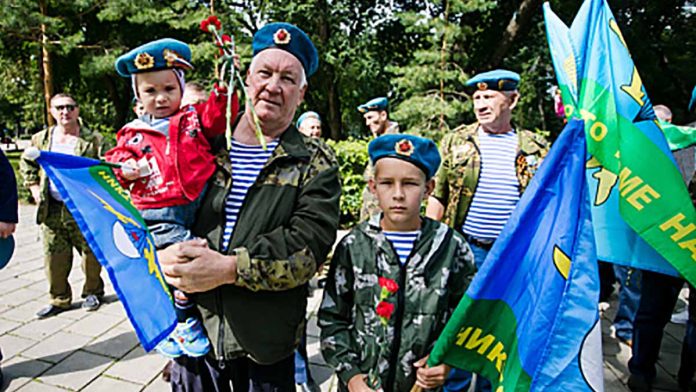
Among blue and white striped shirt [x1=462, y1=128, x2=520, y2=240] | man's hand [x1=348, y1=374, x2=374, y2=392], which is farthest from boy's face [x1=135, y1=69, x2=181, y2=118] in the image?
blue and white striped shirt [x1=462, y1=128, x2=520, y2=240]

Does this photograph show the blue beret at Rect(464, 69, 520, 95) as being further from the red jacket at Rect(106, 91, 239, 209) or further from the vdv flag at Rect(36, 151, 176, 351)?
the vdv flag at Rect(36, 151, 176, 351)

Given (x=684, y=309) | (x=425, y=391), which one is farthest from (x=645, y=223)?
(x=684, y=309)

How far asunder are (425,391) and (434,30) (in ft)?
29.8

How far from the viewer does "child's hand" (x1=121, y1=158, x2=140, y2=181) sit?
1685 mm

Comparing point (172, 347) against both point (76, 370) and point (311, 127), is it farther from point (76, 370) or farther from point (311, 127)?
point (311, 127)

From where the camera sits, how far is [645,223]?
2295mm

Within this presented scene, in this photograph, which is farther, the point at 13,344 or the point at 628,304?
the point at 628,304

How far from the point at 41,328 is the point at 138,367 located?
1.33 metres

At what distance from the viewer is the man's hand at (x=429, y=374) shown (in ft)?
5.78

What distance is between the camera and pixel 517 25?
12328mm

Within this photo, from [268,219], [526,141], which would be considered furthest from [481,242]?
[268,219]

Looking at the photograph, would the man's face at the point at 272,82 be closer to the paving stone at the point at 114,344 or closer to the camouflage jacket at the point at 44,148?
the paving stone at the point at 114,344

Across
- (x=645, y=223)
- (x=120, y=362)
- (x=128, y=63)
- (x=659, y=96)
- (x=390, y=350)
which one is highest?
(x=659, y=96)

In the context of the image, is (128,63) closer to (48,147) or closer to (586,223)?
(586,223)
